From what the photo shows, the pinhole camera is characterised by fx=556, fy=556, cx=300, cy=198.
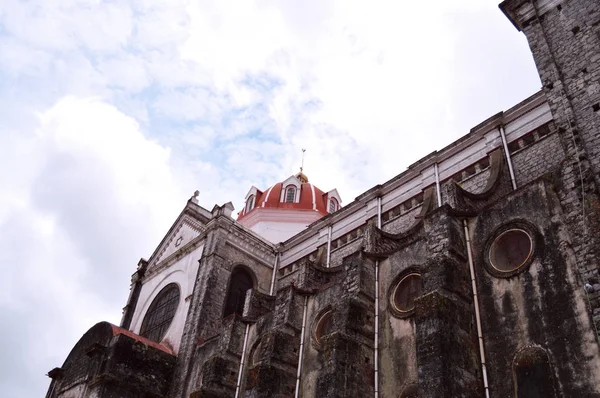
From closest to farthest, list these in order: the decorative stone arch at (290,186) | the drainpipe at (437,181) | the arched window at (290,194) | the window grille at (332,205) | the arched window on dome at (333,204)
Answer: the drainpipe at (437,181), the decorative stone arch at (290,186), the arched window at (290,194), the window grille at (332,205), the arched window on dome at (333,204)

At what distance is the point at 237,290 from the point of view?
23062 mm

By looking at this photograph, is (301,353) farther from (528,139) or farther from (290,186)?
(290,186)

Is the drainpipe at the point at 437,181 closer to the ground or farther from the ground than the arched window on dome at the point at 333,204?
closer to the ground

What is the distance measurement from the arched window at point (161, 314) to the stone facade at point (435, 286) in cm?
59

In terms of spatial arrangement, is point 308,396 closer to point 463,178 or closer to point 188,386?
point 188,386

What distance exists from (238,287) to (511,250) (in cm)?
1326

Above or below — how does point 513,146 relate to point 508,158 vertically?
above

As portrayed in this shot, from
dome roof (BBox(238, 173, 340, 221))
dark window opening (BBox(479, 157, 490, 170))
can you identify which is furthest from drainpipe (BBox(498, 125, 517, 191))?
dome roof (BBox(238, 173, 340, 221))

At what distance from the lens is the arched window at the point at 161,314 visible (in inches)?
919

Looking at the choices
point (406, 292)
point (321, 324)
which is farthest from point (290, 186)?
point (406, 292)

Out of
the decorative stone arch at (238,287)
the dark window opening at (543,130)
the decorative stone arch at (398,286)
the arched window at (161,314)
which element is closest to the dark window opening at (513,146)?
the dark window opening at (543,130)

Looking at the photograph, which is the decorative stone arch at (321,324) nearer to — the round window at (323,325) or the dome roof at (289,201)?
the round window at (323,325)

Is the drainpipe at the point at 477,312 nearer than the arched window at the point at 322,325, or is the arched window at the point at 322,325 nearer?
the drainpipe at the point at 477,312

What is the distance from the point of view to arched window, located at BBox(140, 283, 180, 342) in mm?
23342
